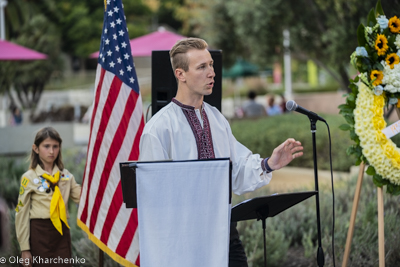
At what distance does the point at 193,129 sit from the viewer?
3605 mm

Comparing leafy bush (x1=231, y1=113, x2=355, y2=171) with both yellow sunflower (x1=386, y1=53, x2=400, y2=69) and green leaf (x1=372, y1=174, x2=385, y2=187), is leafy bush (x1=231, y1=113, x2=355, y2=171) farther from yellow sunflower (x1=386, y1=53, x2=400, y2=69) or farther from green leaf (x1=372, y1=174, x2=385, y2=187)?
yellow sunflower (x1=386, y1=53, x2=400, y2=69)

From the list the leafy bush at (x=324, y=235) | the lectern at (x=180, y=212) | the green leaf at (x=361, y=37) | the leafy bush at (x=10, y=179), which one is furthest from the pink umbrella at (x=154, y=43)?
the lectern at (x=180, y=212)

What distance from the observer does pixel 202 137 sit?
11.9 ft

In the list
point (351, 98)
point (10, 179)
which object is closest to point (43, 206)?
point (351, 98)

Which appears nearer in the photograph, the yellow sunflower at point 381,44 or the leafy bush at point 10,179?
the yellow sunflower at point 381,44

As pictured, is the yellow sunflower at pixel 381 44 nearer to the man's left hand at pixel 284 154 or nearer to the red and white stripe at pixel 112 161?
the man's left hand at pixel 284 154

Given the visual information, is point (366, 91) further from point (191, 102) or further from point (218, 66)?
point (191, 102)

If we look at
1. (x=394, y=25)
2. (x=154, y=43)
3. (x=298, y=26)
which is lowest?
(x=394, y=25)

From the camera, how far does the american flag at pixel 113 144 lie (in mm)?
4918

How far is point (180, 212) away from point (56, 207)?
2082mm

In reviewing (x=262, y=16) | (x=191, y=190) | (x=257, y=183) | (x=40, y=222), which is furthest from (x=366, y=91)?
(x=262, y=16)

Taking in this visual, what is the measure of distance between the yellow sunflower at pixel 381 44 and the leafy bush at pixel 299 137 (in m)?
7.79

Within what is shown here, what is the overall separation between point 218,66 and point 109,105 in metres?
1.09

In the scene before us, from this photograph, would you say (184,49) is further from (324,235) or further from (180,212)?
(324,235)
